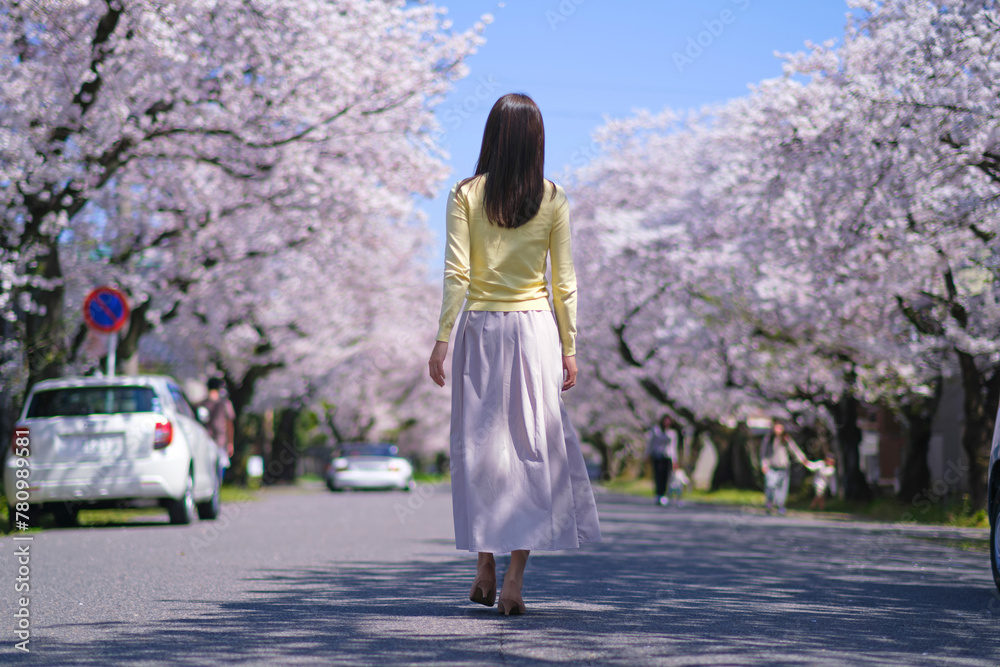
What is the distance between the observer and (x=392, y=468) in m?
29.8

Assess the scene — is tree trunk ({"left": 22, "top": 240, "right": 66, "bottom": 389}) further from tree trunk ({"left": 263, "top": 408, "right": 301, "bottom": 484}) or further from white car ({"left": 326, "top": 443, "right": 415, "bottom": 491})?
tree trunk ({"left": 263, "top": 408, "right": 301, "bottom": 484})

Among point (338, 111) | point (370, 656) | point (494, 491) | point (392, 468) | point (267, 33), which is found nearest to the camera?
point (370, 656)

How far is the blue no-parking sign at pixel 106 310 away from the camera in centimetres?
1401

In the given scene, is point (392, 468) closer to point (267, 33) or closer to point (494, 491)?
point (267, 33)

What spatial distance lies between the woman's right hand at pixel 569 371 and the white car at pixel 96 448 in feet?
25.3

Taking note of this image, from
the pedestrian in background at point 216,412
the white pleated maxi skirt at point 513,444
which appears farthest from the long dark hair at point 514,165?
the pedestrian in background at point 216,412

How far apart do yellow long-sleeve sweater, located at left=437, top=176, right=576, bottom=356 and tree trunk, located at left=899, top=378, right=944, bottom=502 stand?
19653 millimetres

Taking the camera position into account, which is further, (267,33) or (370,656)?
(267,33)

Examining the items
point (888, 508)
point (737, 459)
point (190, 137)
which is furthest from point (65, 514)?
point (737, 459)

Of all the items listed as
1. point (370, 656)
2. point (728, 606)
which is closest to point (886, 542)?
point (728, 606)

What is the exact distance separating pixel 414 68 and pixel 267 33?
330 cm

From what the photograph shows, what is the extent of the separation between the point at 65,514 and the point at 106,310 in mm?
2499

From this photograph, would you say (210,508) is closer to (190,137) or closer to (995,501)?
(190,137)

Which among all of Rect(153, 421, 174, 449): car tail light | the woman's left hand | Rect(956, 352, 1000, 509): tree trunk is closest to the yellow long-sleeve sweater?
the woman's left hand
